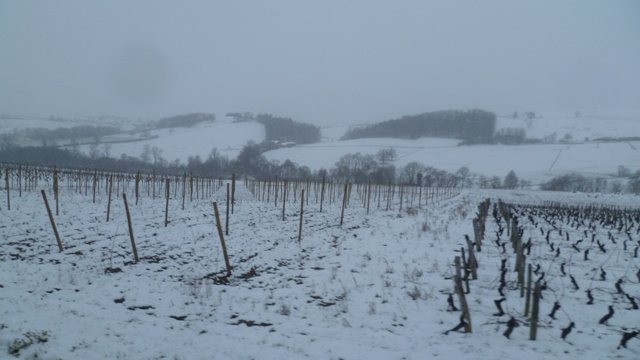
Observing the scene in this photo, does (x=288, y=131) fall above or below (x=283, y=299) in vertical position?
above

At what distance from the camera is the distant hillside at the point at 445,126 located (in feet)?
388

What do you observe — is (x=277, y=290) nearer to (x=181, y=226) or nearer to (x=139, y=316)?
(x=139, y=316)

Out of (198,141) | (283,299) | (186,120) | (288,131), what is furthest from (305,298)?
(186,120)

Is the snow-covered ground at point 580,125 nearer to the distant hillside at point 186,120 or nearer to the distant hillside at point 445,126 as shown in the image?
the distant hillside at point 445,126

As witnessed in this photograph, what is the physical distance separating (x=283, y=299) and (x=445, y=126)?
12801cm

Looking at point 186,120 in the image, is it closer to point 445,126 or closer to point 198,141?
point 198,141

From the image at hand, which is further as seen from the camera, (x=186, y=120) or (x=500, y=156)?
(x=186, y=120)

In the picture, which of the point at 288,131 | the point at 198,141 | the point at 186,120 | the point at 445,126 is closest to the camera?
the point at 445,126

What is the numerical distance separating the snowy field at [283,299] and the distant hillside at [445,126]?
11340 centimetres

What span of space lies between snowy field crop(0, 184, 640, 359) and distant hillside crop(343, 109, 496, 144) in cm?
11340

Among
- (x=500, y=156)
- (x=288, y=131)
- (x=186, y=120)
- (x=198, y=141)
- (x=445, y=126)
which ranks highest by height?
(x=186, y=120)

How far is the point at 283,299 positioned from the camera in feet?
23.1

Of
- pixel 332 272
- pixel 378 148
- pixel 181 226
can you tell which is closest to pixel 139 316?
pixel 332 272

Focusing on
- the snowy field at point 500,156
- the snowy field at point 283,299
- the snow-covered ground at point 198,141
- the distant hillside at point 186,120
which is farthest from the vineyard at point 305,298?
the distant hillside at point 186,120
